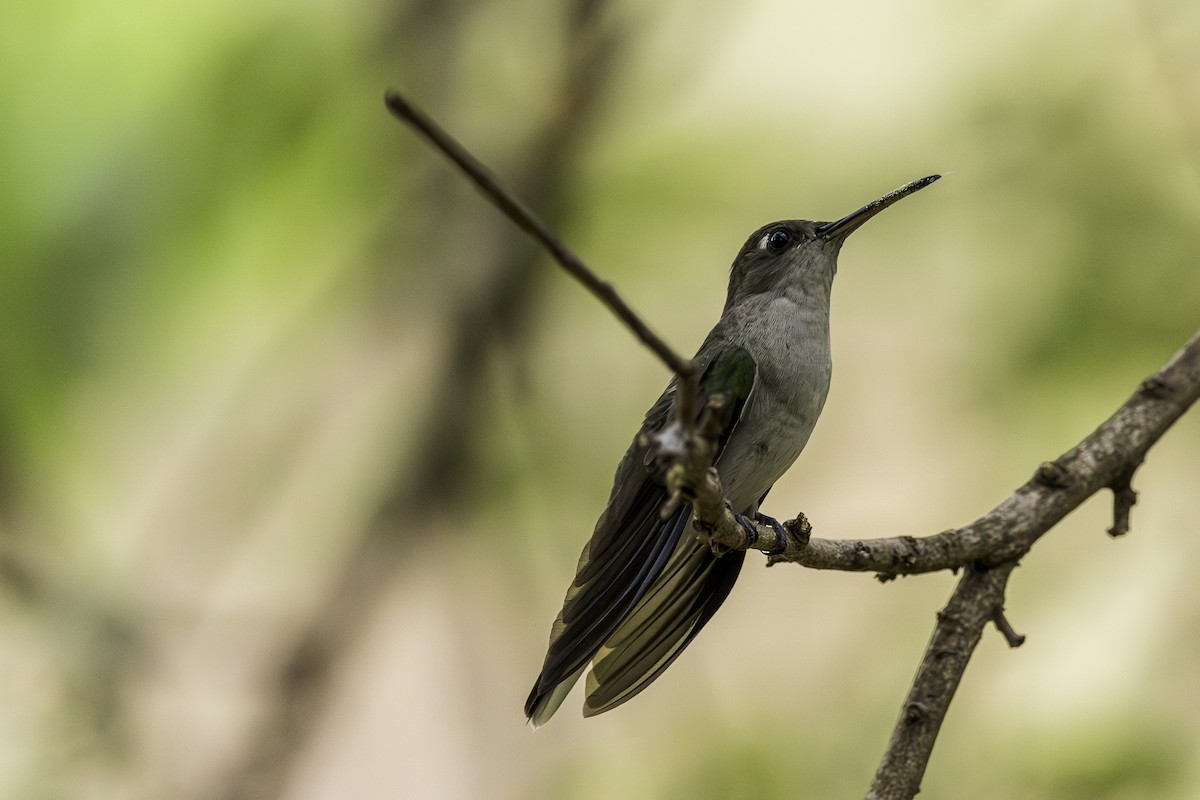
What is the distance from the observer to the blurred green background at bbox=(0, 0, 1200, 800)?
3391mm

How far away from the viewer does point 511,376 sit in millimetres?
3951

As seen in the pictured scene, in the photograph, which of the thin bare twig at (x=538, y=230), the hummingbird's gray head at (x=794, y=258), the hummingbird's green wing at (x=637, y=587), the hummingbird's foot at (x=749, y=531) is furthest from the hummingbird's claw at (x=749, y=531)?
the hummingbird's gray head at (x=794, y=258)

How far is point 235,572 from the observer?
3691 mm

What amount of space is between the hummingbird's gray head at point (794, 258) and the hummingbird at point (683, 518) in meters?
0.01

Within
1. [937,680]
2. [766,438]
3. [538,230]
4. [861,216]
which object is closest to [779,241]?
[861,216]

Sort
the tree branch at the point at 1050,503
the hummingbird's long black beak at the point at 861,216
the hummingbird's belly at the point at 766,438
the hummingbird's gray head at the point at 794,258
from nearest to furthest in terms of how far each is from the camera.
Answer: the tree branch at the point at 1050,503, the hummingbird's belly at the point at 766,438, the hummingbird's long black beak at the point at 861,216, the hummingbird's gray head at the point at 794,258

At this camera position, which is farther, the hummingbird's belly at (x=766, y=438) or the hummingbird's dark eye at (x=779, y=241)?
the hummingbird's dark eye at (x=779, y=241)

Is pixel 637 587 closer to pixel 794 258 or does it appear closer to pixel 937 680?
pixel 937 680

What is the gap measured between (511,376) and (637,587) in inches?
76.2

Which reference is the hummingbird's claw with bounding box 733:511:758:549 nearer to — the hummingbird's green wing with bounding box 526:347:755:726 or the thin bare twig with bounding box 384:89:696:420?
the hummingbird's green wing with bounding box 526:347:755:726

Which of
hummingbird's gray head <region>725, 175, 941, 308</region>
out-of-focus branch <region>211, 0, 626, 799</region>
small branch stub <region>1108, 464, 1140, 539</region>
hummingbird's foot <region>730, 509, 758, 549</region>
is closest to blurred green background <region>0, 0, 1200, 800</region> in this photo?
out-of-focus branch <region>211, 0, 626, 799</region>

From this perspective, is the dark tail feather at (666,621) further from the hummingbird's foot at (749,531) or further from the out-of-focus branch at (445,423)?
the out-of-focus branch at (445,423)

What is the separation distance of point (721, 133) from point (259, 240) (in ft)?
5.36

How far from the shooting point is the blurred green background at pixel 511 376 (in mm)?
3391
